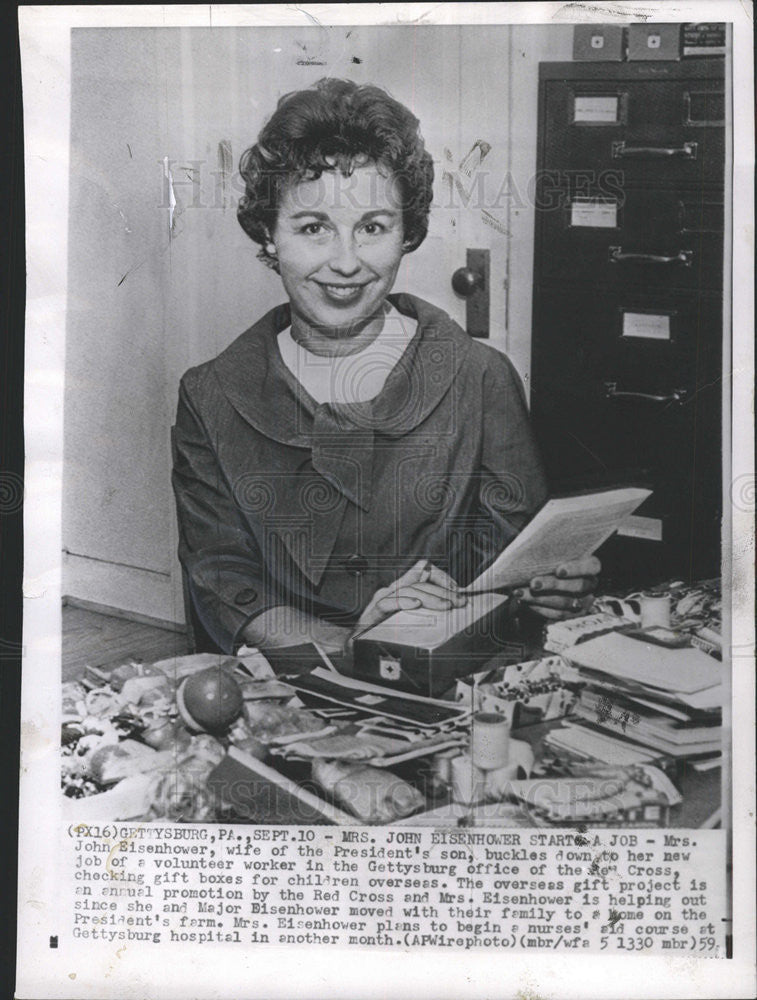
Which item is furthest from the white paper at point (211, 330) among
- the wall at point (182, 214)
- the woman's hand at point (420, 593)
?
the woman's hand at point (420, 593)

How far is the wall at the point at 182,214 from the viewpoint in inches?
59.0

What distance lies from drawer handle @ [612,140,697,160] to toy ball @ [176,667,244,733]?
0.93 metres

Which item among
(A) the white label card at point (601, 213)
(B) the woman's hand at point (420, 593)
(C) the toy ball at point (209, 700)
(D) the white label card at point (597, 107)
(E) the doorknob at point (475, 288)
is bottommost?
(C) the toy ball at point (209, 700)

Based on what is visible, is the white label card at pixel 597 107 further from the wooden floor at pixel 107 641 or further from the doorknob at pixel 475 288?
the wooden floor at pixel 107 641

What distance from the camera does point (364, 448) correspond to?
154 centimetres

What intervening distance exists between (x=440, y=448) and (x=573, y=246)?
341mm

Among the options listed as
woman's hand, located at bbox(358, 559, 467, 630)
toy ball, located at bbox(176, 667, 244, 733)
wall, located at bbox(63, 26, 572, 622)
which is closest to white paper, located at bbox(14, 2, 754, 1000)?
wall, located at bbox(63, 26, 572, 622)

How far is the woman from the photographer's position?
1535 millimetres

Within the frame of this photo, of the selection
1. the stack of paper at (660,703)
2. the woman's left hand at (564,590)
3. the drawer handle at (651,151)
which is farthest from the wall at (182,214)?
the stack of paper at (660,703)

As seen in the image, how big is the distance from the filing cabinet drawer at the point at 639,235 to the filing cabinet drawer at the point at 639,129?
0.10ft

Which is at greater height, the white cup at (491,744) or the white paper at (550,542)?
the white paper at (550,542)

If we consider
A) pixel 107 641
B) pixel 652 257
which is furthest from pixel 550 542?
pixel 107 641

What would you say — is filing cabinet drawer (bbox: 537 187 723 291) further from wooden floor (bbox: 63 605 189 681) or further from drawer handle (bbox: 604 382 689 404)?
wooden floor (bbox: 63 605 189 681)

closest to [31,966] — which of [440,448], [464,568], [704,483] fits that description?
[464,568]
